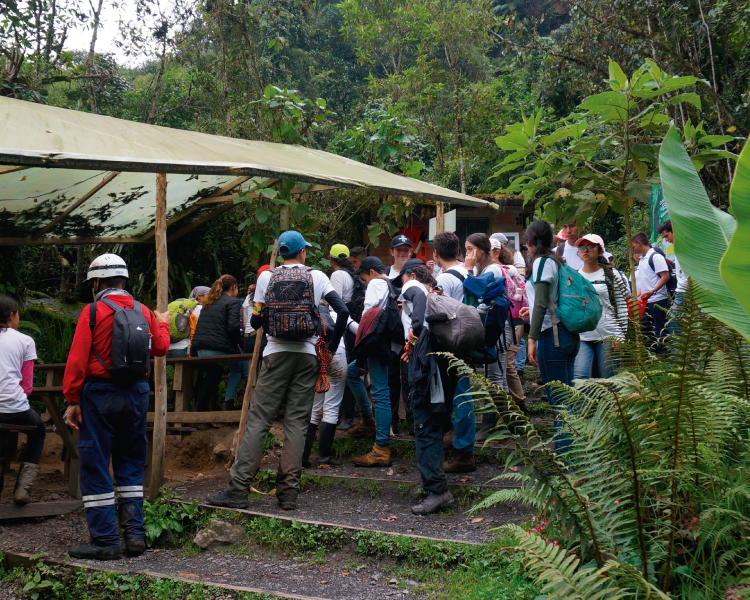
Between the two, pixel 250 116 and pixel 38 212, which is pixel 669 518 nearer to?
pixel 38 212

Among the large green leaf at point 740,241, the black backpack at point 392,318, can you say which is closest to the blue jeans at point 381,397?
the black backpack at point 392,318

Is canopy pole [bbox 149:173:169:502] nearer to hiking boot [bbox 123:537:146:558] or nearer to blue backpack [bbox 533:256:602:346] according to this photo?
hiking boot [bbox 123:537:146:558]

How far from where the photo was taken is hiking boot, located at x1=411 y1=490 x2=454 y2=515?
485cm

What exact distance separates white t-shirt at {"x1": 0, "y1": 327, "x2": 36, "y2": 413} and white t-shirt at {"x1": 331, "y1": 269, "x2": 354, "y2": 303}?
285cm

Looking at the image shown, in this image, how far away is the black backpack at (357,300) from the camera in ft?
21.8

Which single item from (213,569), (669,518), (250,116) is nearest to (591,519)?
(669,518)

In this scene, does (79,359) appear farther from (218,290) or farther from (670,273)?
(670,273)

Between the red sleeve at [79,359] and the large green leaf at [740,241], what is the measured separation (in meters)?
4.14

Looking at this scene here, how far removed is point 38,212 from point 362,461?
451cm

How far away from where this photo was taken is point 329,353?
5902mm

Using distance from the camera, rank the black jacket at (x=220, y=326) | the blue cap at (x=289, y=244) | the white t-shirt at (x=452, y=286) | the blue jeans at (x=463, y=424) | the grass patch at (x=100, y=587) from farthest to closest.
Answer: the black jacket at (x=220, y=326)
the white t-shirt at (x=452, y=286)
the blue jeans at (x=463, y=424)
the blue cap at (x=289, y=244)
the grass patch at (x=100, y=587)

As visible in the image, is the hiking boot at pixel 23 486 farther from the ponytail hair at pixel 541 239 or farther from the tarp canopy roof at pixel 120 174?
the ponytail hair at pixel 541 239

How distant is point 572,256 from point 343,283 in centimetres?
256

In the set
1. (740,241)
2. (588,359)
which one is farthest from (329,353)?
(740,241)
